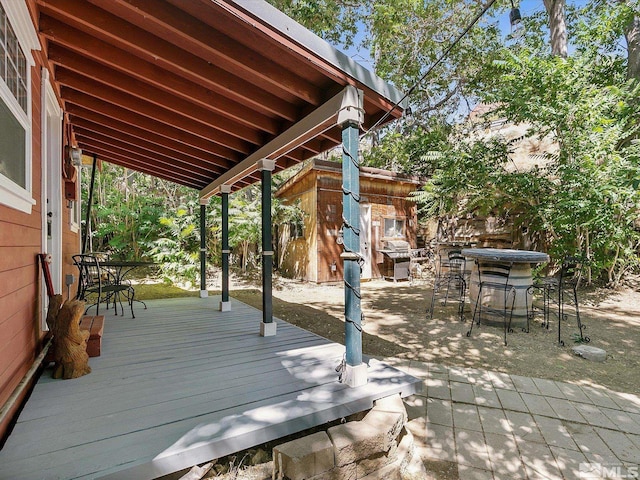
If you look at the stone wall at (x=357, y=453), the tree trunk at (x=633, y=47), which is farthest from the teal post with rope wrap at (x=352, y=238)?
the tree trunk at (x=633, y=47)

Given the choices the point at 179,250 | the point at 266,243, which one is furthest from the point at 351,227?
the point at 179,250

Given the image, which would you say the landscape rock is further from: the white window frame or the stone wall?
the white window frame

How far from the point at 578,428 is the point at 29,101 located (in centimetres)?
433

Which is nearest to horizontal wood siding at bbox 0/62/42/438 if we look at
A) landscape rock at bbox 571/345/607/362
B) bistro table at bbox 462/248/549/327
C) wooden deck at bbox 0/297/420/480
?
wooden deck at bbox 0/297/420/480

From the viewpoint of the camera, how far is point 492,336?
3973 mm

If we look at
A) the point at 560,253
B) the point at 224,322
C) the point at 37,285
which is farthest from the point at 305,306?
the point at 560,253

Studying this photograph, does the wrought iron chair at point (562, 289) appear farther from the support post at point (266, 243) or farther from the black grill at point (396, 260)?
the black grill at point (396, 260)

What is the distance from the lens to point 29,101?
2.07 meters

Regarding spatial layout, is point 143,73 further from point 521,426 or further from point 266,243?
point 521,426

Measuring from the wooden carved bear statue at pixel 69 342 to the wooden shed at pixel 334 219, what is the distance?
5959 millimetres

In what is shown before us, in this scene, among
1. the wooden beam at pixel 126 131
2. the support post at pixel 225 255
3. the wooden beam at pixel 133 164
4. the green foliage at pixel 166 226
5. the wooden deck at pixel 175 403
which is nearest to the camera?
the wooden deck at pixel 175 403

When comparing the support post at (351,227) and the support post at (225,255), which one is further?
the support post at (225,255)

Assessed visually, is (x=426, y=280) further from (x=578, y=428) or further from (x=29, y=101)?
(x=29, y=101)
